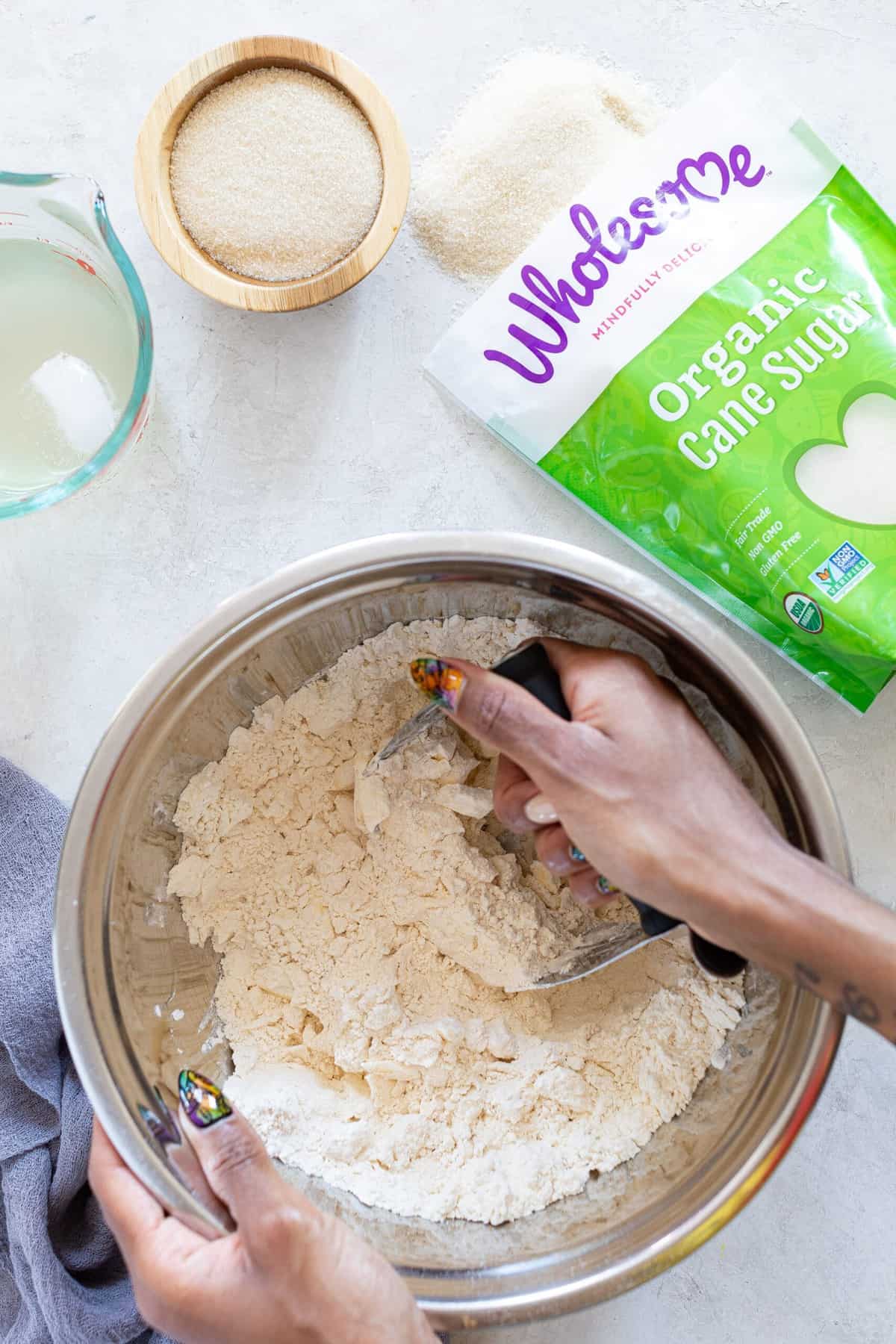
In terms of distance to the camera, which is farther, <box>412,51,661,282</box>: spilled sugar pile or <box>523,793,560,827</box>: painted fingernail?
<box>412,51,661,282</box>: spilled sugar pile

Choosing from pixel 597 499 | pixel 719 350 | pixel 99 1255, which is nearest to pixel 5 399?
pixel 597 499

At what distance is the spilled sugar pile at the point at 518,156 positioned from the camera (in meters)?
1.01

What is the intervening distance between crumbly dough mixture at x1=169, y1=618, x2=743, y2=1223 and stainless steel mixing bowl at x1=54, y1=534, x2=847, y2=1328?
0.10 feet

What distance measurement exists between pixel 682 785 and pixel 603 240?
0.53 metres

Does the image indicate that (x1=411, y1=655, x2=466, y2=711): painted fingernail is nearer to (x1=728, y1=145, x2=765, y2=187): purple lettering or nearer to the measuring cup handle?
the measuring cup handle

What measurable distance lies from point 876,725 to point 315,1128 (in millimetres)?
672

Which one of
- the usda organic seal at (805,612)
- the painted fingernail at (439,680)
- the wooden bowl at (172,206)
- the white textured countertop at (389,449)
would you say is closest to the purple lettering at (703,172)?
the white textured countertop at (389,449)

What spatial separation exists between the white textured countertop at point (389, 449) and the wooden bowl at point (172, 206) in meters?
0.10

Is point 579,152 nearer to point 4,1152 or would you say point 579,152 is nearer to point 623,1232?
point 623,1232

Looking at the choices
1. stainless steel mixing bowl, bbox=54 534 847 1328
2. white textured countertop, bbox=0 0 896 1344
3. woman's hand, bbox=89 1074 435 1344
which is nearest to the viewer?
woman's hand, bbox=89 1074 435 1344

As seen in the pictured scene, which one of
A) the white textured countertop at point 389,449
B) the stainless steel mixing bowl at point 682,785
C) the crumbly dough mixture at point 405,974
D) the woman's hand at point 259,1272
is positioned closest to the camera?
the woman's hand at point 259,1272

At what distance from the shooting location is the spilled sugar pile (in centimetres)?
101

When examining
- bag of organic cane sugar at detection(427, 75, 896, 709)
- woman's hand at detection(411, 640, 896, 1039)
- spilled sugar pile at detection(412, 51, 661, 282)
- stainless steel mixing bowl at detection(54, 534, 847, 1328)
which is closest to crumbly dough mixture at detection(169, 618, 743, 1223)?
stainless steel mixing bowl at detection(54, 534, 847, 1328)

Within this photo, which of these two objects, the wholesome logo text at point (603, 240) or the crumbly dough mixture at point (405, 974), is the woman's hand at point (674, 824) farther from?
the wholesome logo text at point (603, 240)
